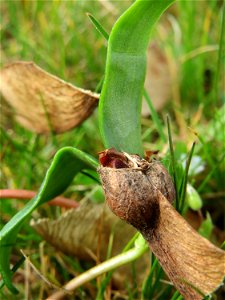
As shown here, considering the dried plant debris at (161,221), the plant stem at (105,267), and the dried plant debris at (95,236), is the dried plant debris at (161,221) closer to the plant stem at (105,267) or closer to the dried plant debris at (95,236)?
the plant stem at (105,267)

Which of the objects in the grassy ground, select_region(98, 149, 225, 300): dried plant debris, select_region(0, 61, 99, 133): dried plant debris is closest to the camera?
select_region(98, 149, 225, 300): dried plant debris

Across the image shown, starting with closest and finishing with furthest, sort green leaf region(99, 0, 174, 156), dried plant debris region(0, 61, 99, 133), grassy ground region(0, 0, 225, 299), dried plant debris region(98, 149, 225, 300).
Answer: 1. dried plant debris region(98, 149, 225, 300)
2. green leaf region(99, 0, 174, 156)
3. dried plant debris region(0, 61, 99, 133)
4. grassy ground region(0, 0, 225, 299)

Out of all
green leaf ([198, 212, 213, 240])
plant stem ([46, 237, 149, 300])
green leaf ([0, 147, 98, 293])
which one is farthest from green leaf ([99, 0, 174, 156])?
→ green leaf ([198, 212, 213, 240])

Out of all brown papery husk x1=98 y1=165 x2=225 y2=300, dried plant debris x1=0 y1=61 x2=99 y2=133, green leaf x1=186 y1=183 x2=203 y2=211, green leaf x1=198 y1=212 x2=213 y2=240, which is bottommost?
green leaf x1=198 y1=212 x2=213 y2=240

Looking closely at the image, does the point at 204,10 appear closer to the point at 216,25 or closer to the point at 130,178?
the point at 216,25

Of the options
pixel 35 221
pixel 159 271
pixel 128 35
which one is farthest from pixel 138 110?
pixel 35 221

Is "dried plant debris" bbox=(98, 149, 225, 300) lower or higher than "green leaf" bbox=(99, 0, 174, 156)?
lower

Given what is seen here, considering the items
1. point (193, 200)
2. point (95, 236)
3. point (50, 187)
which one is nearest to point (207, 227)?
point (193, 200)

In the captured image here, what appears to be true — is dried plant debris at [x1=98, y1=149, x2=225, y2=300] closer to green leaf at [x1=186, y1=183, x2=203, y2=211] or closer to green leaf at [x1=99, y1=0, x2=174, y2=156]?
green leaf at [x1=99, y1=0, x2=174, y2=156]
